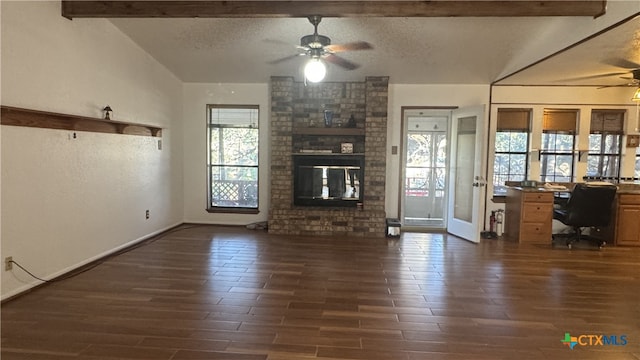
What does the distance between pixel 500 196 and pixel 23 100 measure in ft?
21.3

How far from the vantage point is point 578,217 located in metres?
5.41

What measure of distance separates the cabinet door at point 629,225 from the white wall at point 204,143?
546 cm

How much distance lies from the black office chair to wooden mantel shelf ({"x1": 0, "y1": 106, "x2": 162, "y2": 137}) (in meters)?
6.22

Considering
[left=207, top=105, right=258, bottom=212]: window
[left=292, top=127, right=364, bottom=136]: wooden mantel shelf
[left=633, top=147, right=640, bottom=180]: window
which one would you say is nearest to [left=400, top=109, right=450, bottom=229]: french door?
[left=292, top=127, right=364, bottom=136]: wooden mantel shelf

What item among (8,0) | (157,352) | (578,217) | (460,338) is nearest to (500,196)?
(578,217)

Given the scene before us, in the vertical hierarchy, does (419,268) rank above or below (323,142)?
below

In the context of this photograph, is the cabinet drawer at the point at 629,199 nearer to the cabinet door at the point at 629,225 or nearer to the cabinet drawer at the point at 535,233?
the cabinet door at the point at 629,225

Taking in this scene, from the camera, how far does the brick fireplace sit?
6023 mm

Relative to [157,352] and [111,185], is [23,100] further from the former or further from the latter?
[157,352]

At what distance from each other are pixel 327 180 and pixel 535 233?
3.29 meters

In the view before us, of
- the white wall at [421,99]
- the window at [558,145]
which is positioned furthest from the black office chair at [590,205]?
the white wall at [421,99]

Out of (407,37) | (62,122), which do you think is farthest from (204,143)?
(407,37)

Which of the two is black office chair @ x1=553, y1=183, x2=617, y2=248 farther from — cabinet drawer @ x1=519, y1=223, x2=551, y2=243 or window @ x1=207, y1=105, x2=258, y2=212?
window @ x1=207, y1=105, x2=258, y2=212

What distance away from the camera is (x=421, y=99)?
20.5 feet
